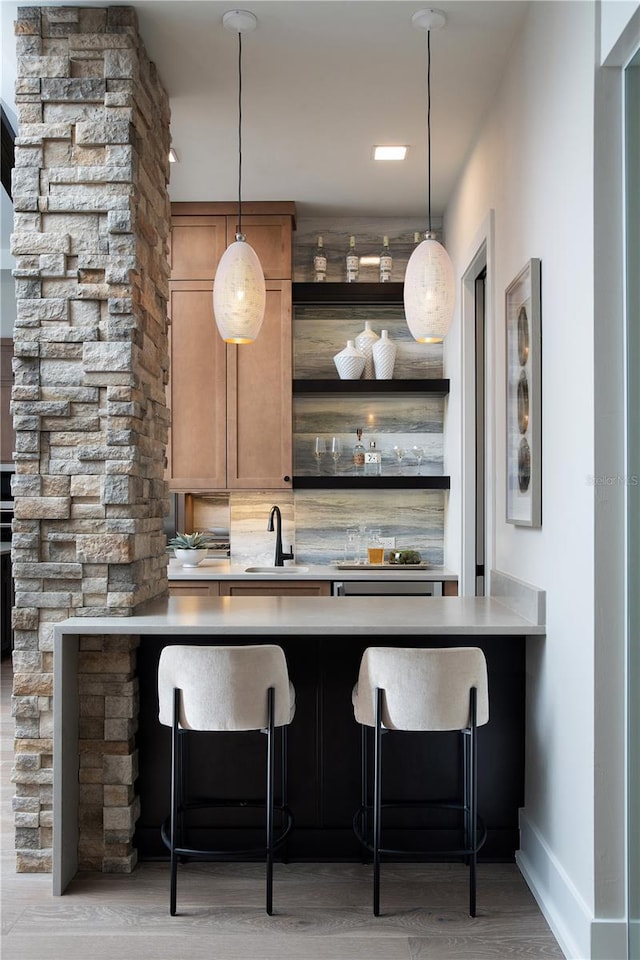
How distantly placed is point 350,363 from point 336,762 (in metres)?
2.58

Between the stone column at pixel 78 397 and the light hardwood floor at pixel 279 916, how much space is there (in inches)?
8.3

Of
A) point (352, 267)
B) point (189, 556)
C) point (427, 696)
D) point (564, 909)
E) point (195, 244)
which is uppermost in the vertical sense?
point (195, 244)

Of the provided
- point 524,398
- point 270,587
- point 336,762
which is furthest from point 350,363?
point 336,762

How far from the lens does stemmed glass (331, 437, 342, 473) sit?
5086 millimetres

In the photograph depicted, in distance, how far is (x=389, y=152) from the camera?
409 cm

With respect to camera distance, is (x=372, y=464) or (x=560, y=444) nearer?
(x=560, y=444)

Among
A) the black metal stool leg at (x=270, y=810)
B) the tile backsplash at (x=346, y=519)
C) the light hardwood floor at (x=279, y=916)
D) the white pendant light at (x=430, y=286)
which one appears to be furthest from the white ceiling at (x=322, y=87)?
the light hardwood floor at (x=279, y=916)

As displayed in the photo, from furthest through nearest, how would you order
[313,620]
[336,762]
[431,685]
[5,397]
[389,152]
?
[5,397]
[389,152]
[336,762]
[313,620]
[431,685]

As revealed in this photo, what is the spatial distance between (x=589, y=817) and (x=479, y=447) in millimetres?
2548

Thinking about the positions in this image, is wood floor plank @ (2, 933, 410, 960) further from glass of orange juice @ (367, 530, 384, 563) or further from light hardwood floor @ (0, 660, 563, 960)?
glass of orange juice @ (367, 530, 384, 563)

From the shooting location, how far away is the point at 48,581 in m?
2.83

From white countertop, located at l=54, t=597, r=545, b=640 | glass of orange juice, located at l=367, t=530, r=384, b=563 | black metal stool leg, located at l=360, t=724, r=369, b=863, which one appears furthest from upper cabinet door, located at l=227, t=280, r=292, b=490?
black metal stool leg, located at l=360, t=724, r=369, b=863

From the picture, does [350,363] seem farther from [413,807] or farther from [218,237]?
[413,807]

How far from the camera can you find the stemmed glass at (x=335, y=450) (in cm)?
509
